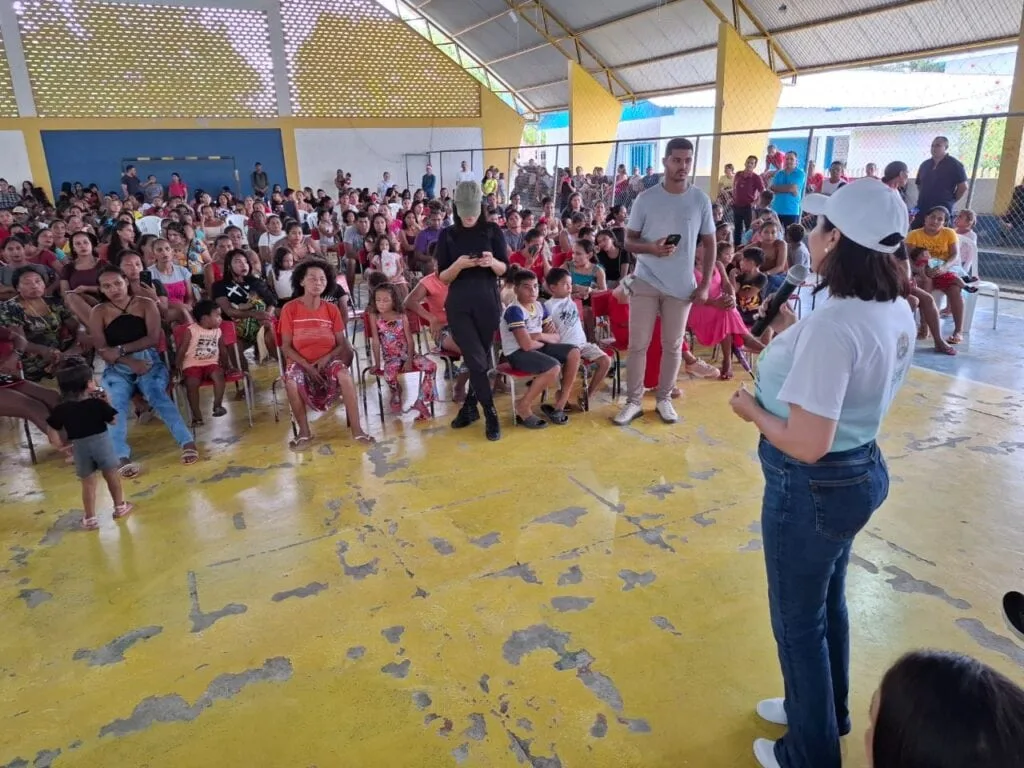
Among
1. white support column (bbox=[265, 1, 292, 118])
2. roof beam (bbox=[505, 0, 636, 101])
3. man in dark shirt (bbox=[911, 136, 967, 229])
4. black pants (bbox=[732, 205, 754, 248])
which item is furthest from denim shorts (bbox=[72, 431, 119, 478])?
white support column (bbox=[265, 1, 292, 118])

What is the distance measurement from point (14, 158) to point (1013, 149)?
20955mm

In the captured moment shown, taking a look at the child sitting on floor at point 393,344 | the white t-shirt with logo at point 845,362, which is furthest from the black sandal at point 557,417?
the white t-shirt with logo at point 845,362

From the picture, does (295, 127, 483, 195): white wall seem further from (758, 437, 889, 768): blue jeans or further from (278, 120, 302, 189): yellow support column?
(758, 437, 889, 768): blue jeans

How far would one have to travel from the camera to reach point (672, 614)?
2.78m

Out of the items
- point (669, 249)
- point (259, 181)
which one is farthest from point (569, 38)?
point (669, 249)

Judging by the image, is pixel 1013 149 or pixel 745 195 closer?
pixel 1013 149

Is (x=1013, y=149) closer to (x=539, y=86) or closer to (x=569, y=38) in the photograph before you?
(x=569, y=38)

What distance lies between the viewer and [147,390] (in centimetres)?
459

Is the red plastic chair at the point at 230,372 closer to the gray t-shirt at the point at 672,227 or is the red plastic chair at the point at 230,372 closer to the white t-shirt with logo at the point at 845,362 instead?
the gray t-shirt at the point at 672,227

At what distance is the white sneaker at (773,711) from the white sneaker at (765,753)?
12 centimetres

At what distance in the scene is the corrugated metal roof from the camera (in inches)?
476

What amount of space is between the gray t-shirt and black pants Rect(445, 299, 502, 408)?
3.41ft

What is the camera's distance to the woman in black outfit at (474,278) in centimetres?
434

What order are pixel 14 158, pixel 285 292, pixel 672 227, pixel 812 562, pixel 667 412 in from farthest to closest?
pixel 14 158 → pixel 285 292 → pixel 667 412 → pixel 672 227 → pixel 812 562
